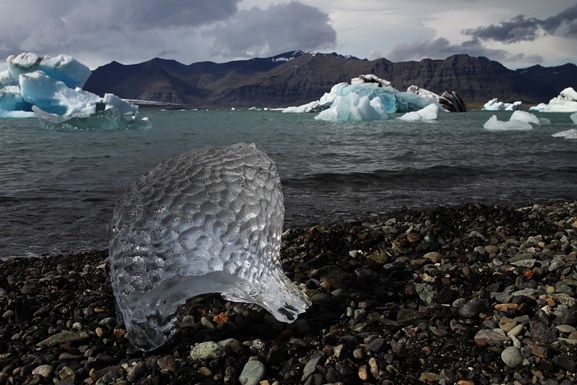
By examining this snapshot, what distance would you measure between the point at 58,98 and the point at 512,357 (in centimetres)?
4232

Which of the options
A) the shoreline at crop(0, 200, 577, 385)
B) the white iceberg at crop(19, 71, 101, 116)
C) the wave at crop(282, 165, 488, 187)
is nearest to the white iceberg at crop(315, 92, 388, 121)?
the white iceberg at crop(19, 71, 101, 116)

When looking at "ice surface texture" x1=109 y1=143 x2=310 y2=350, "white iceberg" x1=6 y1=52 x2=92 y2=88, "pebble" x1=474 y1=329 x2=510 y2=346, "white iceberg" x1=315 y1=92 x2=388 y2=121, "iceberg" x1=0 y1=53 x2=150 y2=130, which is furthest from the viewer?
"white iceberg" x1=6 y1=52 x2=92 y2=88

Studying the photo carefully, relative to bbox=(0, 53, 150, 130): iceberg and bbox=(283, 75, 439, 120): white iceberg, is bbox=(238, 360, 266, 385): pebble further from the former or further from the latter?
bbox=(283, 75, 439, 120): white iceberg

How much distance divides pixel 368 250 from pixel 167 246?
2211 millimetres

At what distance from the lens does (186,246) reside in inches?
103

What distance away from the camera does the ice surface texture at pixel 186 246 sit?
262cm

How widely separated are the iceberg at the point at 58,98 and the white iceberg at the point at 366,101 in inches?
667

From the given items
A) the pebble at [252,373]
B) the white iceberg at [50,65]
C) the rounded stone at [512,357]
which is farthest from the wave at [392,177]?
the white iceberg at [50,65]

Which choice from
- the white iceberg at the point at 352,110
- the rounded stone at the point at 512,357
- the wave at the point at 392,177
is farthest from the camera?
the white iceberg at the point at 352,110

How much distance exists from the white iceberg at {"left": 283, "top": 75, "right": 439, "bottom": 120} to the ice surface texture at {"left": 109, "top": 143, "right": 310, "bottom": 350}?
130 feet

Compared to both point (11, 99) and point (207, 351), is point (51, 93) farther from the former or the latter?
point (207, 351)

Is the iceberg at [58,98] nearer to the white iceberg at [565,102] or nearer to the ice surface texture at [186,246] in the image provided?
the ice surface texture at [186,246]

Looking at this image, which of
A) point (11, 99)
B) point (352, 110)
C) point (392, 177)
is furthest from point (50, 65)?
point (392, 177)

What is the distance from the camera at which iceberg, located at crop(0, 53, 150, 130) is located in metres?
29.7
